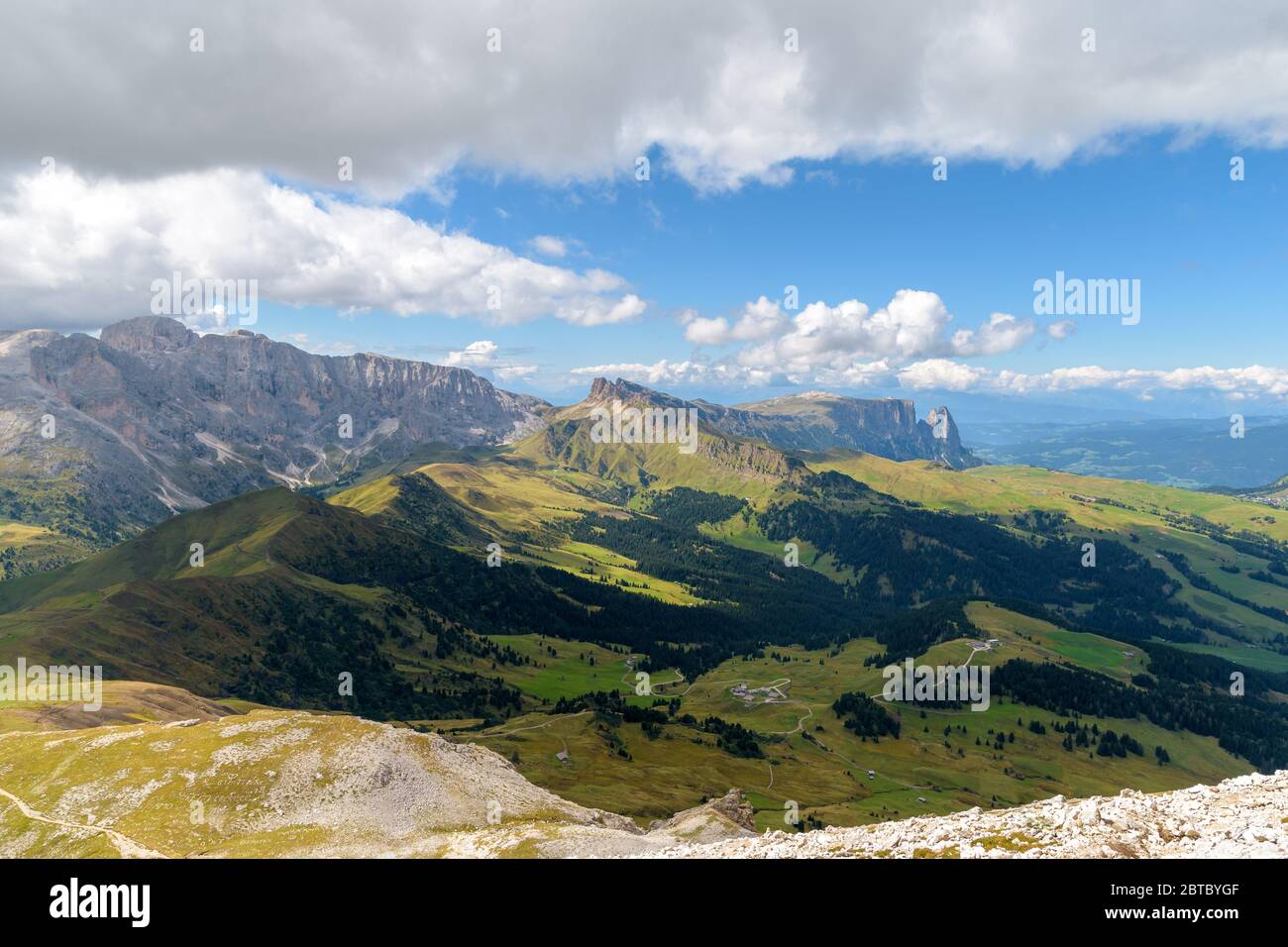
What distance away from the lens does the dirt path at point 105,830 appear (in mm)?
78625

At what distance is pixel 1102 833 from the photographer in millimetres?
38750

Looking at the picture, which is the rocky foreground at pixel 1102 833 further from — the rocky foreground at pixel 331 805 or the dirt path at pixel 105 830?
the dirt path at pixel 105 830

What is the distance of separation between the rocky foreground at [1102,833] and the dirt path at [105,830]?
72043mm

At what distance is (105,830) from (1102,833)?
112m

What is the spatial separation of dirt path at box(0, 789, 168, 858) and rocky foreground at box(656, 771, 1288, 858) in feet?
236

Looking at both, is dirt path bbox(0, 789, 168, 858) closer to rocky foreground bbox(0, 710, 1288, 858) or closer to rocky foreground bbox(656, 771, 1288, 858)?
rocky foreground bbox(0, 710, 1288, 858)

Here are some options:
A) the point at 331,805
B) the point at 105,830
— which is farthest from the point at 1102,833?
the point at 105,830

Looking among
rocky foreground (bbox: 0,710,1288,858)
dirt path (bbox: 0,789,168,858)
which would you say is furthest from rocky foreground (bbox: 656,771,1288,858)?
dirt path (bbox: 0,789,168,858)

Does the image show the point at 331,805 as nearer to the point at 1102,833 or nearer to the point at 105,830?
the point at 105,830

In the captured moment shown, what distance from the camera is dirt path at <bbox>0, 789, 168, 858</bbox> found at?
7862 cm
